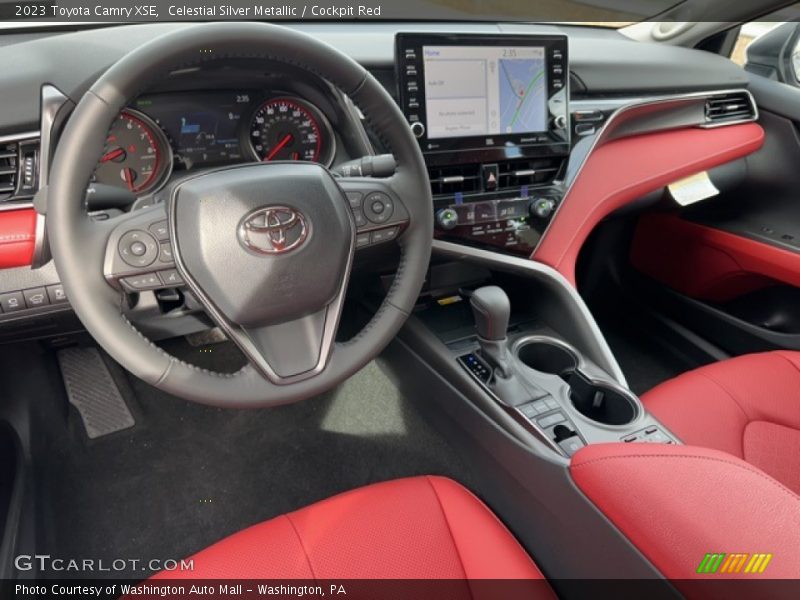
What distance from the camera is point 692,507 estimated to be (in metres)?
0.70

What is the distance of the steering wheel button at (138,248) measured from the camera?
773mm

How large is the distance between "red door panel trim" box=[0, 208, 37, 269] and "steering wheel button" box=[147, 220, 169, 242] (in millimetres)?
260

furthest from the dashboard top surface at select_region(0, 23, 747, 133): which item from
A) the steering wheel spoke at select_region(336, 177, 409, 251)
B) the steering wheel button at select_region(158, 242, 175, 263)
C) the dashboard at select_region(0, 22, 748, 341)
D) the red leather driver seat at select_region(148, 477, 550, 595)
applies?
the red leather driver seat at select_region(148, 477, 550, 595)

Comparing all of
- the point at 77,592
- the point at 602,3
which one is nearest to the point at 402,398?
the point at 77,592

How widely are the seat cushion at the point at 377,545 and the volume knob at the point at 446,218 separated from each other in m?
0.58

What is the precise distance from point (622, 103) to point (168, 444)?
1504 millimetres

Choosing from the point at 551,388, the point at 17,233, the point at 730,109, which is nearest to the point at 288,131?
the point at 17,233

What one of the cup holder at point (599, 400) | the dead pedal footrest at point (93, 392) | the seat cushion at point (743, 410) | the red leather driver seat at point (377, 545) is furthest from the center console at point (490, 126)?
the dead pedal footrest at point (93, 392)

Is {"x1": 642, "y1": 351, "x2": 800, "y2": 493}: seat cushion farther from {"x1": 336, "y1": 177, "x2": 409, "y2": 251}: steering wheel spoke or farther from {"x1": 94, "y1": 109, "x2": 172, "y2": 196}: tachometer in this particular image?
{"x1": 94, "y1": 109, "x2": 172, "y2": 196}: tachometer

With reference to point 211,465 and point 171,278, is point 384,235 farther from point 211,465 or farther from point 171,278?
point 211,465

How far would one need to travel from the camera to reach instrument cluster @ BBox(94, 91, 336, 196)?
1.02m

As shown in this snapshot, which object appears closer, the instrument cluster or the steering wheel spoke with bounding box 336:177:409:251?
the steering wheel spoke with bounding box 336:177:409:251

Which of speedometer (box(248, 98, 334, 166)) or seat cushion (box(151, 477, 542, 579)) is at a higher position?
speedometer (box(248, 98, 334, 166))

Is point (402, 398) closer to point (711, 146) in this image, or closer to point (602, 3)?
point (711, 146)
